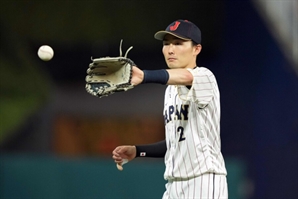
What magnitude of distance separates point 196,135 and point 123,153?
2.06ft

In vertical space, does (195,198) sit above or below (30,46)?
below

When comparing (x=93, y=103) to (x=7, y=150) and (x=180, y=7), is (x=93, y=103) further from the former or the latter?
(x=180, y=7)

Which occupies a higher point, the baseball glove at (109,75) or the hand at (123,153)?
the baseball glove at (109,75)

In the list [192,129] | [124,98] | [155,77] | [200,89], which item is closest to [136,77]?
[155,77]

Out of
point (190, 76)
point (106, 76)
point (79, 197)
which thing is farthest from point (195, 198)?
point (79, 197)

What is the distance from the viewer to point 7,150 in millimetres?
5301

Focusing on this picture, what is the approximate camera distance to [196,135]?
3146mm

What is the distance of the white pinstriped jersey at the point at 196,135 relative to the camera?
3080mm

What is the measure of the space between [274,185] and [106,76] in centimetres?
326

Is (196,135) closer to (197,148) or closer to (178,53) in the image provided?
(197,148)

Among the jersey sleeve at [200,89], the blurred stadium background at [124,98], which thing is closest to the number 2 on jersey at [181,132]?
the jersey sleeve at [200,89]

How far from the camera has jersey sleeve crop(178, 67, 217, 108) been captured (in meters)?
2.94

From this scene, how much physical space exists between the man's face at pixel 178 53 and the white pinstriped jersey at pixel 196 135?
0.18 metres

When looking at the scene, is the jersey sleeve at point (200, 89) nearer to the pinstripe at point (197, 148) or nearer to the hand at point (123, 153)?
the pinstripe at point (197, 148)
